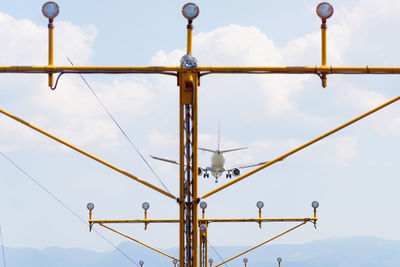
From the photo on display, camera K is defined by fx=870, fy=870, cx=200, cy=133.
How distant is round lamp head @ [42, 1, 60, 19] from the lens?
734 inches

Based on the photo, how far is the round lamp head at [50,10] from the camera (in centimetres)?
1864

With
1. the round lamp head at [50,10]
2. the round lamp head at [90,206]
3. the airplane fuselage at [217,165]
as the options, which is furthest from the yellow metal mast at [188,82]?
the airplane fuselage at [217,165]

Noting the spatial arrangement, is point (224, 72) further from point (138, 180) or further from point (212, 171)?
point (212, 171)

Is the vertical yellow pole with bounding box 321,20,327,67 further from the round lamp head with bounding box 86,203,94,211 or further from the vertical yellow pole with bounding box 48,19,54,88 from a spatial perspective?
the round lamp head with bounding box 86,203,94,211

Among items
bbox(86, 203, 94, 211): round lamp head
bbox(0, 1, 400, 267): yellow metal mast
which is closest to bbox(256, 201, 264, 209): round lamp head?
bbox(86, 203, 94, 211): round lamp head

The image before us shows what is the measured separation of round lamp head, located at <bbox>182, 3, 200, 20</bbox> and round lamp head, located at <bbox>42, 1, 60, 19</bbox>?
2.72 m

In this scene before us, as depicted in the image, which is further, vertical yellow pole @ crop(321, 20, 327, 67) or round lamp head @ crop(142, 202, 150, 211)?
round lamp head @ crop(142, 202, 150, 211)

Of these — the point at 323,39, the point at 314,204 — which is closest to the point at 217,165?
the point at 314,204

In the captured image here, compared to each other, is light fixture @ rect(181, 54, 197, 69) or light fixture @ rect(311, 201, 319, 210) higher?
light fixture @ rect(181, 54, 197, 69)

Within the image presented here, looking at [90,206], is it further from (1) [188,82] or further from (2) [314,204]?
(1) [188,82]

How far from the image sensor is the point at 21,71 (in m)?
18.0

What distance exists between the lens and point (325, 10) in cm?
1870

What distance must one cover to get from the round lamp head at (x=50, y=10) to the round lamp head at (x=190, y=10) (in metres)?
2.72

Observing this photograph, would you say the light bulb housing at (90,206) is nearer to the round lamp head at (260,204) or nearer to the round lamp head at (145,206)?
the round lamp head at (145,206)
